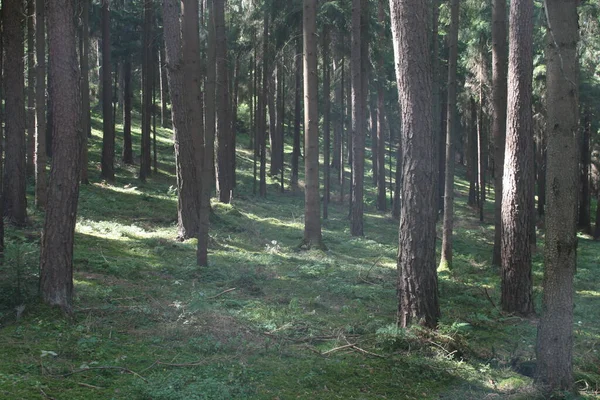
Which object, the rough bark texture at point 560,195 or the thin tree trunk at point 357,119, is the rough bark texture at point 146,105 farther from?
the rough bark texture at point 560,195

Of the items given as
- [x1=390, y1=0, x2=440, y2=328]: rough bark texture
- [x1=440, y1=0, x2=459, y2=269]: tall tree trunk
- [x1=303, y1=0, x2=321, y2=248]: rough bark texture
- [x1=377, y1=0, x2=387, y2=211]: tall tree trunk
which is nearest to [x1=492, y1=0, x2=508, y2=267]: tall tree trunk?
[x1=440, y1=0, x2=459, y2=269]: tall tree trunk

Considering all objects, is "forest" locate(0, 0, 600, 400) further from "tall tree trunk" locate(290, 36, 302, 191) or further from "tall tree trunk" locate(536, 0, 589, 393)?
"tall tree trunk" locate(290, 36, 302, 191)

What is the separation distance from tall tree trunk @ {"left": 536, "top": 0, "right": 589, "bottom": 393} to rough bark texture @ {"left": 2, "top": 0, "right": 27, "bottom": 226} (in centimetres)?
1012

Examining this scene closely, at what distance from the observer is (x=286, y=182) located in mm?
39688

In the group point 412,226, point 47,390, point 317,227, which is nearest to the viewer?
point 47,390

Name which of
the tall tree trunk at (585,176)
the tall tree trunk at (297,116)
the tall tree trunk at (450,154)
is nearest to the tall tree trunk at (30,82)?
the tall tree trunk at (450,154)

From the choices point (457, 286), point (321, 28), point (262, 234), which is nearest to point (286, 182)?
point (321, 28)

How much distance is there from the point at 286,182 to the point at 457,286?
27.4 metres

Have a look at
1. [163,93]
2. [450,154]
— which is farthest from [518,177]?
[163,93]

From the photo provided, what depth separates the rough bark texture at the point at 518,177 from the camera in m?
10.5

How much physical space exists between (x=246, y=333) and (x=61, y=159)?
3464 millimetres

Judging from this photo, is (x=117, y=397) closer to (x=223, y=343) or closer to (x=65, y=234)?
(x=223, y=343)

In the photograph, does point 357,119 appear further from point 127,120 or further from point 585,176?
point 585,176

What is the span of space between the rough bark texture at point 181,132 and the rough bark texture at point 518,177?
9.04 meters
